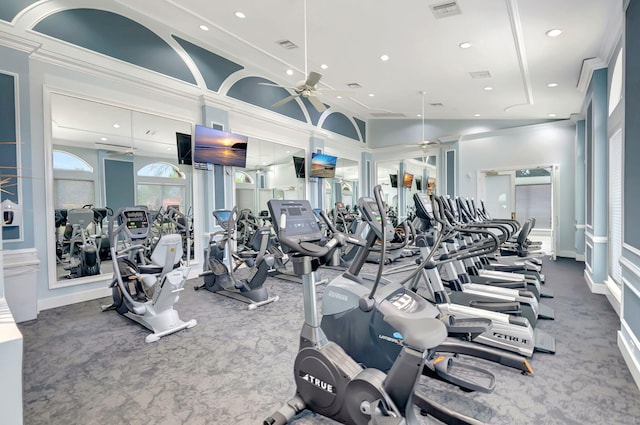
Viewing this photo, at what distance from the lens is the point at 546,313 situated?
3549 mm

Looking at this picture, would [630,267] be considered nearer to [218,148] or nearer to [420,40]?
[420,40]

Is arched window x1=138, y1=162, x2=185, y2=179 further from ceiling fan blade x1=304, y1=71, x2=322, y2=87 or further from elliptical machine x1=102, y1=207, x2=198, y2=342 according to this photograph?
ceiling fan blade x1=304, y1=71, x2=322, y2=87

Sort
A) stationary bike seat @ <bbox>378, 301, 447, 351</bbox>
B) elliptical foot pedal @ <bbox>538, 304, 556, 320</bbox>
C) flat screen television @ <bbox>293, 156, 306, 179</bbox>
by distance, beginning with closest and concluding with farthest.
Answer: stationary bike seat @ <bbox>378, 301, 447, 351</bbox>
elliptical foot pedal @ <bbox>538, 304, 556, 320</bbox>
flat screen television @ <bbox>293, 156, 306, 179</bbox>

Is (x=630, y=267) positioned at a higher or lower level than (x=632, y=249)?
lower

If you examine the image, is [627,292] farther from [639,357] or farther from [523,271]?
[523,271]

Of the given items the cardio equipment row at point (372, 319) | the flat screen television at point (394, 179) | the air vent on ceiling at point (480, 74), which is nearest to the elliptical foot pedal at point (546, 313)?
the cardio equipment row at point (372, 319)

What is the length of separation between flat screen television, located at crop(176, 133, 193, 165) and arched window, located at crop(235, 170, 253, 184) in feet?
3.56

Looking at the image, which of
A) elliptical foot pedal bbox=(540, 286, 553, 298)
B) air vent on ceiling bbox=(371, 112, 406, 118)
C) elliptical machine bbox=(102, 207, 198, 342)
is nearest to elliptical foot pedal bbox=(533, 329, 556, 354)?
elliptical foot pedal bbox=(540, 286, 553, 298)

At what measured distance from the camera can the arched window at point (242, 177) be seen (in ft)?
21.5

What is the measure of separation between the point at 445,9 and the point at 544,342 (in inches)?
157

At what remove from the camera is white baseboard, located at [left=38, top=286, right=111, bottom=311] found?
4.00 meters

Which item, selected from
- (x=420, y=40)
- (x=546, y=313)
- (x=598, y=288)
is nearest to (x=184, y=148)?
(x=420, y=40)

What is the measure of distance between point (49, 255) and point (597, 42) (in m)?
7.86

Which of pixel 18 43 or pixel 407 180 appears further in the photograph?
pixel 407 180
